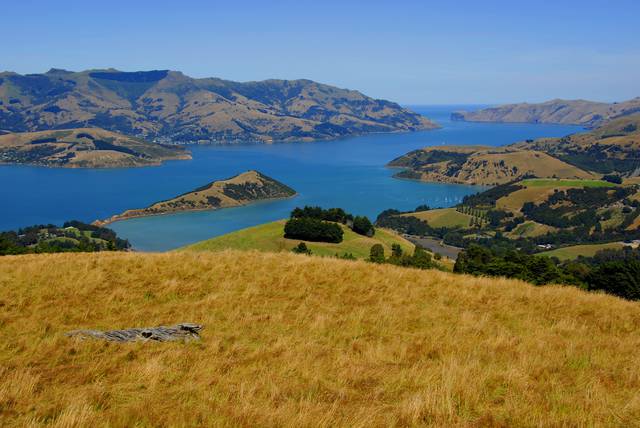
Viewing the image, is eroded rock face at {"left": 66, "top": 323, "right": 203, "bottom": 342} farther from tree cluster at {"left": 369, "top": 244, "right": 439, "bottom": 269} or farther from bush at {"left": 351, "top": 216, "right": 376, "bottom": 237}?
bush at {"left": 351, "top": 216, "right": 376, "bottom": 237}

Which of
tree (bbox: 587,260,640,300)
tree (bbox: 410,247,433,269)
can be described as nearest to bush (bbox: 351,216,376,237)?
tree (bbox: 410,247,433,269)

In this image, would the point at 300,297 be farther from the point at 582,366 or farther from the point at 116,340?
the point at 582,366

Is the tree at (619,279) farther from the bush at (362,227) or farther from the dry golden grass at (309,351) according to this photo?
the bush at (362,227)

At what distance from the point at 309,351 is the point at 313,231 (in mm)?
100215

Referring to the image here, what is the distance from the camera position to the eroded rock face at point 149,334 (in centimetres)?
1096

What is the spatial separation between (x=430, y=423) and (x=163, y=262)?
1495cm

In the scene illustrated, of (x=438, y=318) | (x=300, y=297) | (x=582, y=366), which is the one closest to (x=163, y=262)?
(x=300, y=297)

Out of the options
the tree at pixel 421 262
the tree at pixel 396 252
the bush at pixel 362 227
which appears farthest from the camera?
the bush at pixel 362 227

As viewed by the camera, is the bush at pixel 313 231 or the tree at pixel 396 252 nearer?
the tree at pixel 396 252

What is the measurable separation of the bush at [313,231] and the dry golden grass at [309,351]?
296 ft

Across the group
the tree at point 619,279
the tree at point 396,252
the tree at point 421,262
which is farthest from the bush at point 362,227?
the tree at point 619,279

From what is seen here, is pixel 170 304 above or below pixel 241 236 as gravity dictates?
above

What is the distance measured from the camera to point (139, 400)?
24.5 feet

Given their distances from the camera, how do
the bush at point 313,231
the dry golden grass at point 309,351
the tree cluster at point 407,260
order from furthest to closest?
the bush at point 313,231 < the tree cluster at point 407,260 < the dry golden grass at point 309,351
